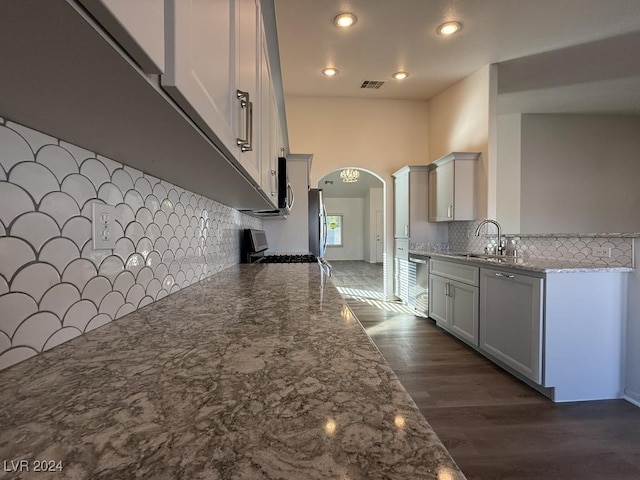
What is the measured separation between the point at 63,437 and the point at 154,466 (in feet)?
0.40

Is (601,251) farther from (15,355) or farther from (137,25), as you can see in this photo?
(15,355)

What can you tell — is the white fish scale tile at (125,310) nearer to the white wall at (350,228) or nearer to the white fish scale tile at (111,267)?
Answer: the white fish scale tile at (111,267)

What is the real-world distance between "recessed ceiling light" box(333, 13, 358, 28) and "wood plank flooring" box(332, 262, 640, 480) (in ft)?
10.0

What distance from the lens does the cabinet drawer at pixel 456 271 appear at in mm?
2727

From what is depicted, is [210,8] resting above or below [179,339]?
above

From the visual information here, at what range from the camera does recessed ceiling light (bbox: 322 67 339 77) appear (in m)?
3.68

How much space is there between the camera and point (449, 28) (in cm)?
285

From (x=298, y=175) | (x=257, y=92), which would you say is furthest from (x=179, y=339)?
(x=298, y=175)

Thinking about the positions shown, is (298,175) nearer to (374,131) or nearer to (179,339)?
(374,131)

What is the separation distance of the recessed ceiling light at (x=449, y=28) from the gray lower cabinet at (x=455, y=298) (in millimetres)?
2235

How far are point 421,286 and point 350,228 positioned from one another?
8.21 metres

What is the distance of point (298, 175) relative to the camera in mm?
3477

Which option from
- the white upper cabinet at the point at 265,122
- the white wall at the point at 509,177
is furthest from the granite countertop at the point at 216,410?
the white wall at the point at 509,177

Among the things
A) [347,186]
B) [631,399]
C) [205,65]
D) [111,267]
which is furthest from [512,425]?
[347,186]
